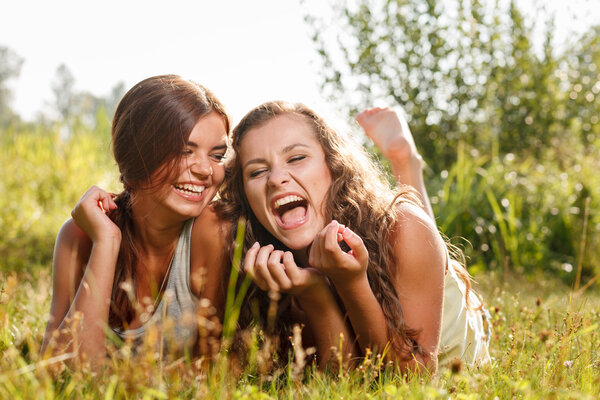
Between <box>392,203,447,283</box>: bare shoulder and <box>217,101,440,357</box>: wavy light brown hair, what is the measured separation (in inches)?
2.2

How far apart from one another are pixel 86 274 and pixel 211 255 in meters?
0.62

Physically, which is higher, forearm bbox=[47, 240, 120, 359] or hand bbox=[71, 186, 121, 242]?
hand bbox=[71, 186, 121, 242]

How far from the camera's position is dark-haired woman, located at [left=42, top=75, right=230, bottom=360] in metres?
2.67

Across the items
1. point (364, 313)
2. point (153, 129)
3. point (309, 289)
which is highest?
point (153, 129)

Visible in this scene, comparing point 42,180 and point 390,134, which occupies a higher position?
point 390,134

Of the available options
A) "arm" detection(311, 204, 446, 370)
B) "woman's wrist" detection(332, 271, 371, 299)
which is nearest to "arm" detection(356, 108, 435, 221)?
"arm" detection(311, 204, 446, 370)

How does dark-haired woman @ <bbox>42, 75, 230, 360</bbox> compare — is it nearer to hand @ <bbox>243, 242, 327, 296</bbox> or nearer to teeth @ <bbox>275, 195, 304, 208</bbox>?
teeth @ <bbox>275, 195, 304, 208</bbox>

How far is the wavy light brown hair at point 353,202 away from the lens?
2.53 m

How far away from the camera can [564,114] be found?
7.88 meters

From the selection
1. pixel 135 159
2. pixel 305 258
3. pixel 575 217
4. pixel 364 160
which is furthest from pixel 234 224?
pixel 575 217

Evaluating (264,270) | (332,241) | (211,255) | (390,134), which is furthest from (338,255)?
(390,134)

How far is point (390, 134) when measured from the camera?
427 centimetres

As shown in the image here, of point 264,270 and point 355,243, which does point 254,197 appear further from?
point 355,243

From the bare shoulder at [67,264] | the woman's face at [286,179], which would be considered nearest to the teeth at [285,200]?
the woman's face at [286,179]
